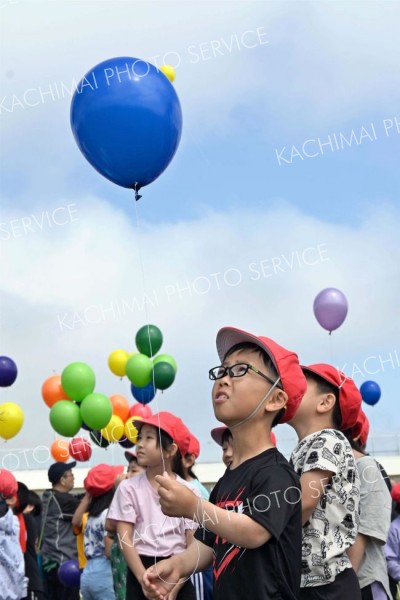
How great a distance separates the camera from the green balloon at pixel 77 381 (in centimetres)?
928

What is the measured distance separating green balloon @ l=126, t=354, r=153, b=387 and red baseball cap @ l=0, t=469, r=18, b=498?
3.10 metres

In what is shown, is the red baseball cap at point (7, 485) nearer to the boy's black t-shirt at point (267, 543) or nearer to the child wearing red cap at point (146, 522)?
the child wearing red cap at point (146, 522)

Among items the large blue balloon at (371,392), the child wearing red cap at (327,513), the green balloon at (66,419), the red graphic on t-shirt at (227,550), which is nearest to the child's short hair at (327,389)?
the child wearing red cap at (327,513)

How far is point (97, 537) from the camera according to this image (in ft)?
22.1

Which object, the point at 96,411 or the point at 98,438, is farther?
the point at 98,438

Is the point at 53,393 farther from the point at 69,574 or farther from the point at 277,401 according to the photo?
the point at 277,401

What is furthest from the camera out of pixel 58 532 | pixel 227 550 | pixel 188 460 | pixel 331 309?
pixel 331 309

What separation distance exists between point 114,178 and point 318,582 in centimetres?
255

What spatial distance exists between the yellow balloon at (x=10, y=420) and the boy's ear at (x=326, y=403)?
23.7 feet

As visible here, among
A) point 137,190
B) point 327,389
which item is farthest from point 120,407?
point 327,389

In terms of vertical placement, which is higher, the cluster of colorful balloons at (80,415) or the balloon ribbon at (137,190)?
the balloon ribbon at (137,190)

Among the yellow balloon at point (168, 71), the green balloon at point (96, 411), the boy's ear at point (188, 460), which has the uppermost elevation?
the yellow balloon at point (168, 71)

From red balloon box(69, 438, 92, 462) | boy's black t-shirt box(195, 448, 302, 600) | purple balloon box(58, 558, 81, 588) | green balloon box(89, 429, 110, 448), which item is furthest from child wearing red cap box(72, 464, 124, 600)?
boy's black t-shirt box(195, 448, 302, 600)

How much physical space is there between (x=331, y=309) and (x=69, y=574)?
445 centimetres
